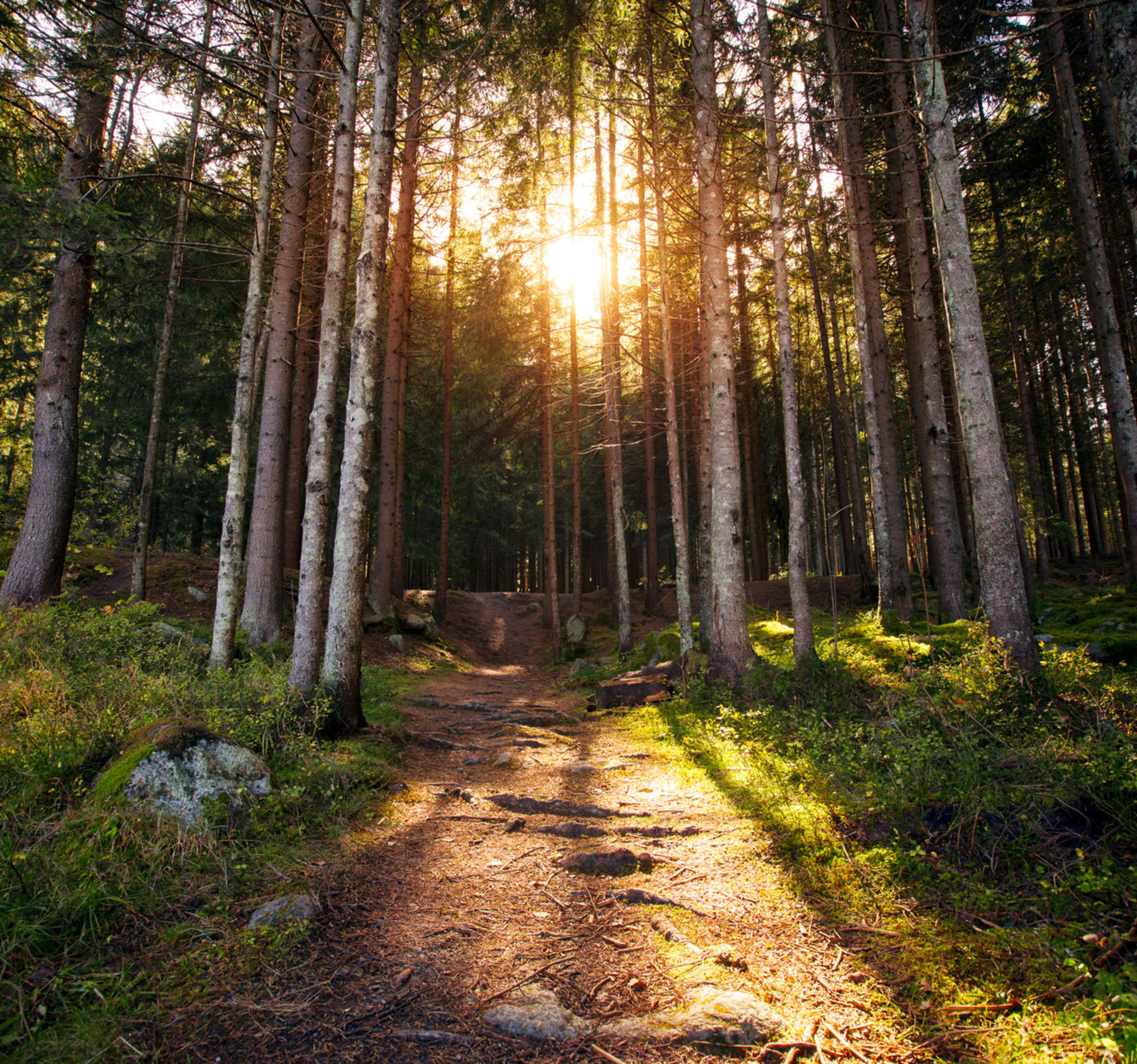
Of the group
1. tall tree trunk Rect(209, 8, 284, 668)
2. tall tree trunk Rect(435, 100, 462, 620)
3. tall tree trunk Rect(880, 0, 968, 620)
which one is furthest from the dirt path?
tall tree trunk Rect(435, 100, 462, 620)

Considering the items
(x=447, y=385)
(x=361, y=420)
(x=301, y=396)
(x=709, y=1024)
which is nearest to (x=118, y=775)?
(x=709, y=1024)

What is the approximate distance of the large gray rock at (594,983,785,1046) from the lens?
2.29 metres

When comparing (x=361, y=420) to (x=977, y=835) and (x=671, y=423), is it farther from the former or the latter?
(x=977, y=835)

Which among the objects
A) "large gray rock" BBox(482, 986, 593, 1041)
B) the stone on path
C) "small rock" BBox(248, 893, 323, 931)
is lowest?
"large gray rock" BBox(482, 986, 593, 1041)

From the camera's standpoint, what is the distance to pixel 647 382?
1609 centimetres

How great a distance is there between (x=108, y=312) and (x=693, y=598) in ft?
65.8

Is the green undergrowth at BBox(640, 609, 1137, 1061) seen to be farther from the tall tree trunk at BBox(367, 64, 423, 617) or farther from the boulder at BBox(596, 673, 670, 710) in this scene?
the tall tree trunk at BBox(367, 64, 423, 617)

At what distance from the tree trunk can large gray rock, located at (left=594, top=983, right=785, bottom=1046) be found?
6.55 meters

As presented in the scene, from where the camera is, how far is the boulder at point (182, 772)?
361cm

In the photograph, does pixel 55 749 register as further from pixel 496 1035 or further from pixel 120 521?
pixel 120 521

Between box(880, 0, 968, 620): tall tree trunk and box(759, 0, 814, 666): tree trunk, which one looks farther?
box(880, 0, 968, 620): tall tree trunk

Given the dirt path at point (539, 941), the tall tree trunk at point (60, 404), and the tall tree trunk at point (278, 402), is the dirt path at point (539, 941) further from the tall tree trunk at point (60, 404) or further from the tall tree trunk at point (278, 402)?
the tall tree trunk at point (60, 404)

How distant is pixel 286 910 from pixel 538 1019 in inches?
60.5

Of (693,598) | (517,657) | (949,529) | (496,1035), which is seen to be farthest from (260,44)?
(693,598)
